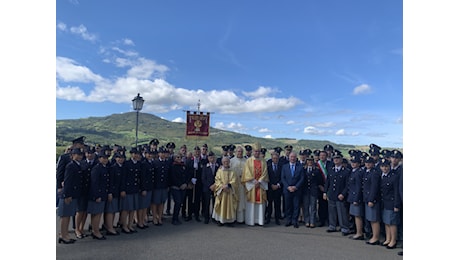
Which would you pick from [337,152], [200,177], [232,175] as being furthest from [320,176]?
[200,177]

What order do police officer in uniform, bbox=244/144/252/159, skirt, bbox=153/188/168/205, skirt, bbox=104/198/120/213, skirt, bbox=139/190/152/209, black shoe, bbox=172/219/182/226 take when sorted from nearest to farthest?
skirt, bbox=104/198/120/213 < skirt, bbox=139/190/152/209 < skirt, bbox=153/188/168/205 < black shoe, bbox=172/219/182/226 < police officer in uniform, bbox=244/144/252/159

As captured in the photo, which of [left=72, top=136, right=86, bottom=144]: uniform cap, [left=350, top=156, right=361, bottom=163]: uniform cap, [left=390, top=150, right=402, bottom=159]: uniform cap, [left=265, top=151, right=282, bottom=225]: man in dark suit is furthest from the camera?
[left=265, top=151, right=282, bottom=225]: man in dark suit

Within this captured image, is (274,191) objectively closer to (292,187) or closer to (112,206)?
(292,187)

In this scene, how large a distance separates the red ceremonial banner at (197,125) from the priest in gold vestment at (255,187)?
3.67 meters

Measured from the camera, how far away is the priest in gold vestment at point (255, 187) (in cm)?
778

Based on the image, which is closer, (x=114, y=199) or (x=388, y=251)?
(x=388, y=251)

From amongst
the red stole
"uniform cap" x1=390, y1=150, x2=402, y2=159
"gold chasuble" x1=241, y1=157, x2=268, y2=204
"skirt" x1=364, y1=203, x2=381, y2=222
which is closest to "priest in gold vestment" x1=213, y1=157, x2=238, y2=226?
"gold chasuble" x1=241, y1=157, x2=268, y2=204

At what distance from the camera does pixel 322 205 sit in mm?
7988

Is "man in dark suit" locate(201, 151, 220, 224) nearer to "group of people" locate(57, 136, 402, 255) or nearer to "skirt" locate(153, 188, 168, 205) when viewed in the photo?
"group of people" locate(57, 136, 402, 255)

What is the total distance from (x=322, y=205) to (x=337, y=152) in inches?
58.5

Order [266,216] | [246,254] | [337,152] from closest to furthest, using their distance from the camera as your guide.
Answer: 1. [246,254]
2. [337,152]
3. [266,216]

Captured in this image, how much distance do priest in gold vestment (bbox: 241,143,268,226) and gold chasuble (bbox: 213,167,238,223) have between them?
33cm

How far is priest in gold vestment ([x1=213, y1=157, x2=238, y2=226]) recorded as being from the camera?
7.54 meters

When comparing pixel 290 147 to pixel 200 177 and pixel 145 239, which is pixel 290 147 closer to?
pixel 200 177
